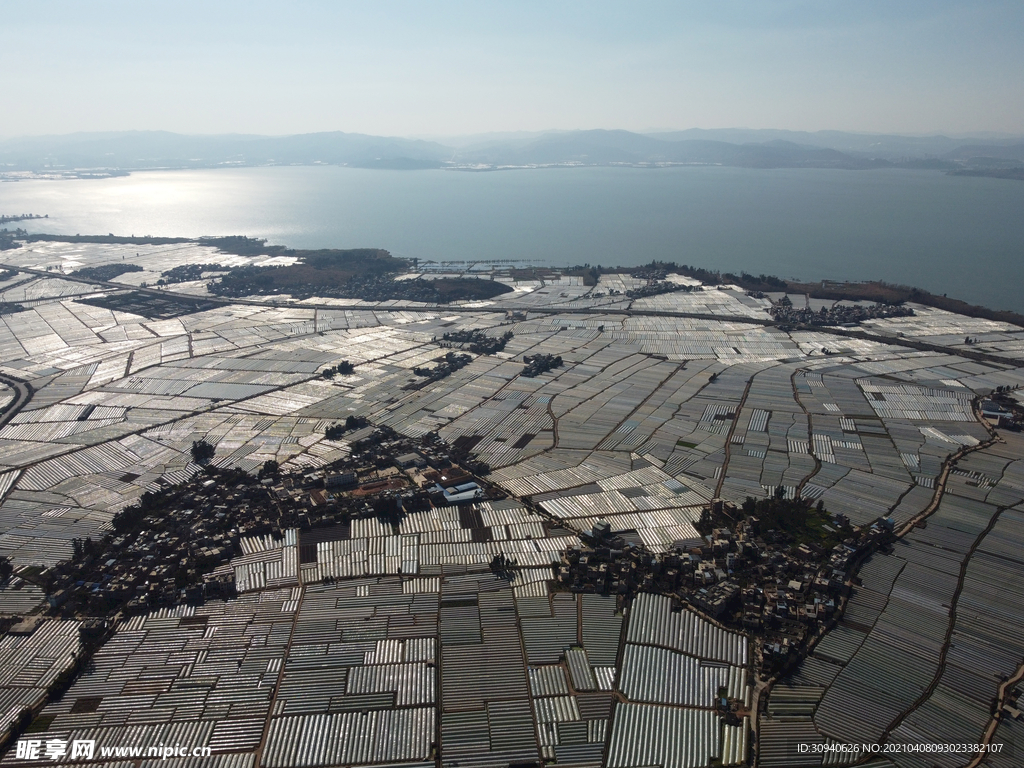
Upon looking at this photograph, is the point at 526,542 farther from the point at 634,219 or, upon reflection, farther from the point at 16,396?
the point at 634,219

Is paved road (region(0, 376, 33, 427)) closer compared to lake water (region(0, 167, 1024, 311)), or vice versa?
paved road (region(0, 376, 33, 427))

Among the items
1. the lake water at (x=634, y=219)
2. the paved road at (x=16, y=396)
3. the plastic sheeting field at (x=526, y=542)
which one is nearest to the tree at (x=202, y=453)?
the plastic sheeting field at (x=526, y=542)

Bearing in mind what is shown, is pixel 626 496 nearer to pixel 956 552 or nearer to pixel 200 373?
pixel 956 552

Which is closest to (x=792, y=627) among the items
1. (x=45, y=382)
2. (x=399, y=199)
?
(x=45, y=382)

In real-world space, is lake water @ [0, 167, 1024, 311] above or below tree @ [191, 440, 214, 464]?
above

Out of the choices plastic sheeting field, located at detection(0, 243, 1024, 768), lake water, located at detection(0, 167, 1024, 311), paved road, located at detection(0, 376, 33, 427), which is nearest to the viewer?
plastic sheeting field, located at detection(0, 243, 1024, 768)

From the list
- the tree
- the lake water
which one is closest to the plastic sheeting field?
the tree

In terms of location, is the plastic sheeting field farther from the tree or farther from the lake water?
the lake water
